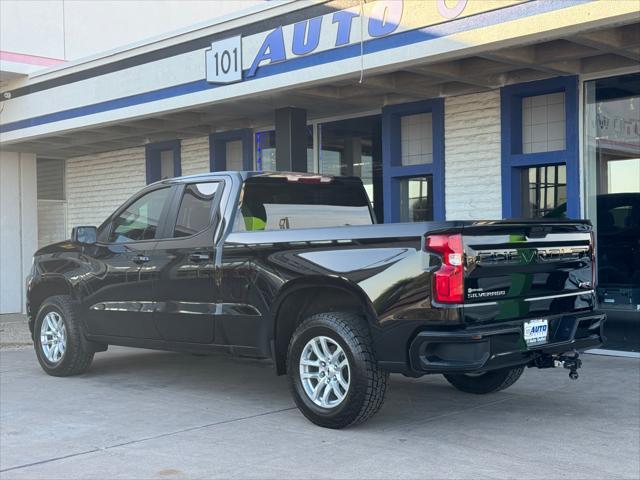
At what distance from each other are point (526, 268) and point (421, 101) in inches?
227

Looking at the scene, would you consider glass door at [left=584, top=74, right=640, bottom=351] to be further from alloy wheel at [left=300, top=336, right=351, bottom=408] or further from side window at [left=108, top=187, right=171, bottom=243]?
side window at [left=108, top=187, right=171, bottom=243]

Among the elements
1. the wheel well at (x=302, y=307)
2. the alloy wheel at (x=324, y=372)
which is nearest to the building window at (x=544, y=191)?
the wheel well at (x=302, y=307)

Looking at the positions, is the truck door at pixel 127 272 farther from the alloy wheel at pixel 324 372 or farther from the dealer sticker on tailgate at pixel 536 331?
the dealer sticker on tailgate at pixel 536 331

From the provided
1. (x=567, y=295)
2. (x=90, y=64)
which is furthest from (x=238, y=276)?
(x=90, y=64)

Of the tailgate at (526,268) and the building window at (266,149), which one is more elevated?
the building window at (266,149)

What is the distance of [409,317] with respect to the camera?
5.40 m

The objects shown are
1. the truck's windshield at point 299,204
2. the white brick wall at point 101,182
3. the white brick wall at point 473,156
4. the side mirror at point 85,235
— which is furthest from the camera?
the white brick wall at point 101,182

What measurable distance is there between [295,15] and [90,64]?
15.1 ft

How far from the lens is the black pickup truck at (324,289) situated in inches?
210

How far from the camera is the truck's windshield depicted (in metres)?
6.81

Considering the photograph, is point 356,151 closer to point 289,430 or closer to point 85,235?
point 85,235

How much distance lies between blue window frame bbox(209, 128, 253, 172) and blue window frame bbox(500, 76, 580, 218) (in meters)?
4.73


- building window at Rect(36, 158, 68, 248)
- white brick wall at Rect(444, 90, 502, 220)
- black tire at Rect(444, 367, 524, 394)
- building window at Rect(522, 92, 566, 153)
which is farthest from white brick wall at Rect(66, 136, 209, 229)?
black tire at Rect(444, 367, 524, 394)

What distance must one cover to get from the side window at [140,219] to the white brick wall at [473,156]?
14.8ft
